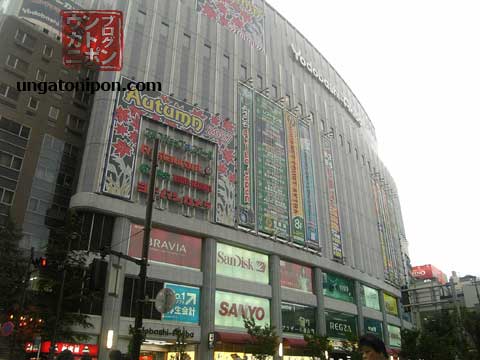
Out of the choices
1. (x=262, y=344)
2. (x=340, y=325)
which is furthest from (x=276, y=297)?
(x=340, y=325)

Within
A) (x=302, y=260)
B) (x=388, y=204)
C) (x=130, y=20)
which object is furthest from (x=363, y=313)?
(x=130, y=20)

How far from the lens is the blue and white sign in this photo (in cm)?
3425

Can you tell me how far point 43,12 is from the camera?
5191cm

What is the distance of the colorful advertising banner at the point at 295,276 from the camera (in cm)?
4450

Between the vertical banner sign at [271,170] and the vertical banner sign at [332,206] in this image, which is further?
the vertical banner sign at [332,206]

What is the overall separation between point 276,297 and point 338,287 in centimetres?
1325

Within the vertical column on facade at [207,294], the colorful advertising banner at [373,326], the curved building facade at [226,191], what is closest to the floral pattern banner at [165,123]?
the curved building facade at [226,191]

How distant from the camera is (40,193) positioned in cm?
4328

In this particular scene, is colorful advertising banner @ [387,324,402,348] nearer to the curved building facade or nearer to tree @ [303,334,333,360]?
the curved building facade

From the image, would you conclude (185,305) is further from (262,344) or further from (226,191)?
(226,191)

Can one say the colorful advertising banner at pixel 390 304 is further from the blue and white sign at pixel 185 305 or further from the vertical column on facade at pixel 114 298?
the vertical column on facade at pixel 114 298

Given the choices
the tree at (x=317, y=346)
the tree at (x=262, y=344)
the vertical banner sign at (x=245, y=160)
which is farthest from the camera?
the vertical banner sign at (x=245, y=160)

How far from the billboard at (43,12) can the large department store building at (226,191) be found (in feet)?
33.3

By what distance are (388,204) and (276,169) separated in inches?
1525
